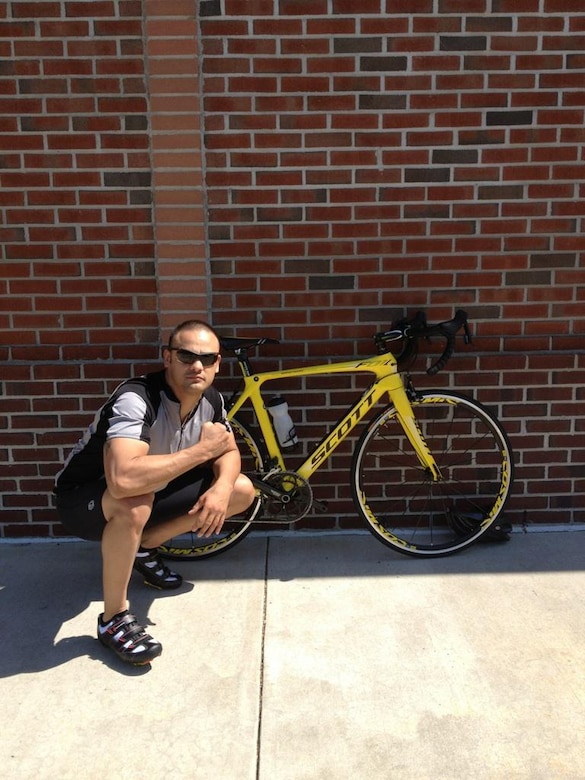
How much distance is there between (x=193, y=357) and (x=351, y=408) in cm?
106

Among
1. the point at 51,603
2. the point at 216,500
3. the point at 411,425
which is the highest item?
the point at 411,425

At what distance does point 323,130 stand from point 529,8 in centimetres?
118

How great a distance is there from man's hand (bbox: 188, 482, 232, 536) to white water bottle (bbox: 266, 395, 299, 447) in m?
0.67

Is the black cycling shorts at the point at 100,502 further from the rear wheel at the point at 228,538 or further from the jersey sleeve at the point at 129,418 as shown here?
the rear wheel at the point at 228,538

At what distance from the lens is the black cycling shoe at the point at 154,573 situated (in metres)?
3.30

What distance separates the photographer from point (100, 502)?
286 centimetres

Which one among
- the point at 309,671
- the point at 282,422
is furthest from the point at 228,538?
the point at 309,671

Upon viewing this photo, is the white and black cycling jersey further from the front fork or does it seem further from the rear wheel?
the front fork

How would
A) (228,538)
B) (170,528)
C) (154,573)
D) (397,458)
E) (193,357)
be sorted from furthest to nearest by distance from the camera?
(397,458), (228,538), (154,573), (170,528), (193,357)

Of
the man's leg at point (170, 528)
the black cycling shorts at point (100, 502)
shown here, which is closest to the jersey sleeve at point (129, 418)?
the black cycling shorts at point (100, 502)

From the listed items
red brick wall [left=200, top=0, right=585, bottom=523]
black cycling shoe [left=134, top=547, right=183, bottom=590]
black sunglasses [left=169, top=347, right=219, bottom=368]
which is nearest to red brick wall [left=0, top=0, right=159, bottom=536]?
red brick wall [left=200, top=0, right=585, bottom=523]

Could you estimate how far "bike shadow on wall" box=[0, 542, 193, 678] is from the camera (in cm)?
280

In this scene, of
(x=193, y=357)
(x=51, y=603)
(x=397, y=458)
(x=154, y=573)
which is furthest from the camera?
(x=397, y=458)

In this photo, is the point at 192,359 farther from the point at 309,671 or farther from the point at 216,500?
the point at 309,671
